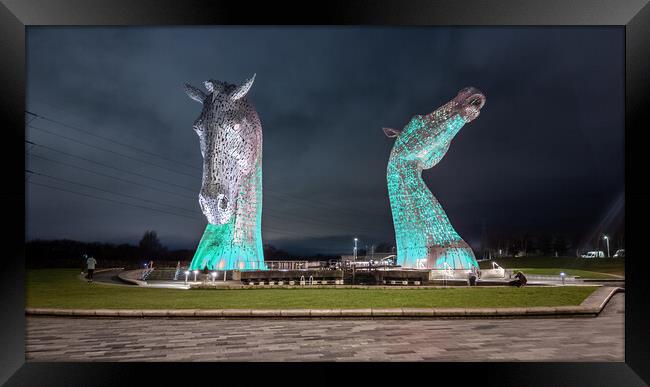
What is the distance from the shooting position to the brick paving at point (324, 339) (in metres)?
5.68

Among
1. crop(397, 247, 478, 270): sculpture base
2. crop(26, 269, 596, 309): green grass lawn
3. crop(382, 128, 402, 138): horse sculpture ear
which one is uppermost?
crop(382, 128, 402, 138): horse sculpture ear

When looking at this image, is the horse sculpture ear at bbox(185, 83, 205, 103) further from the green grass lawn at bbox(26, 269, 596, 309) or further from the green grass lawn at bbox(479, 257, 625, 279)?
the green grass lawn at bbox(479, 257, 625, 279)

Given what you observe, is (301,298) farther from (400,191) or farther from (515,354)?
(400,191)

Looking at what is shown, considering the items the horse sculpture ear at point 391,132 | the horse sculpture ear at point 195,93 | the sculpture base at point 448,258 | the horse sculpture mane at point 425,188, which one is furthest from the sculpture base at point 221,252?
the horse sculpture ear at point 391,132

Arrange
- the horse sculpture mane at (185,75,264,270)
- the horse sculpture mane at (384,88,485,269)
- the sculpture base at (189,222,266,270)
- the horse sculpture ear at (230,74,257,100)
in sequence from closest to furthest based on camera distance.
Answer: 1. the horse sculpture mane at (185,75,264,270)
2. the horse sculpture ear at (230,74,257,100)
3. the sculpture base at (189,222,266,270)
4. the horse sculpture mane at (384,88,485,269)

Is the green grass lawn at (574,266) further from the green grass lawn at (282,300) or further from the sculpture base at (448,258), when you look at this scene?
the green grass lawn at (282,300)

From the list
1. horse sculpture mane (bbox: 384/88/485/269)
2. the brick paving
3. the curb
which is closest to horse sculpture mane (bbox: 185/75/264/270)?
horse sculpture mane (bbox: 384/88/485/269)

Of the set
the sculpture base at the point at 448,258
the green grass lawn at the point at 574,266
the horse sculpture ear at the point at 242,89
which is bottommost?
the green grass lawn at the point at 574,266

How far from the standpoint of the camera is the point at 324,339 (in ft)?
21.3

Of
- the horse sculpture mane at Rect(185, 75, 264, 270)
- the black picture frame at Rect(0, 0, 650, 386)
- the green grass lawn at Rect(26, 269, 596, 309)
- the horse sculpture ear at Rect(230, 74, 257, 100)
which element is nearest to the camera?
the black picture frame at Rect(0, 0, 650, 386)

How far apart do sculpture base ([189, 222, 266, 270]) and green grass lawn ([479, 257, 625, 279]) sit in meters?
17.4

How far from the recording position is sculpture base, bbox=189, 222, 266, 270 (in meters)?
22.5
